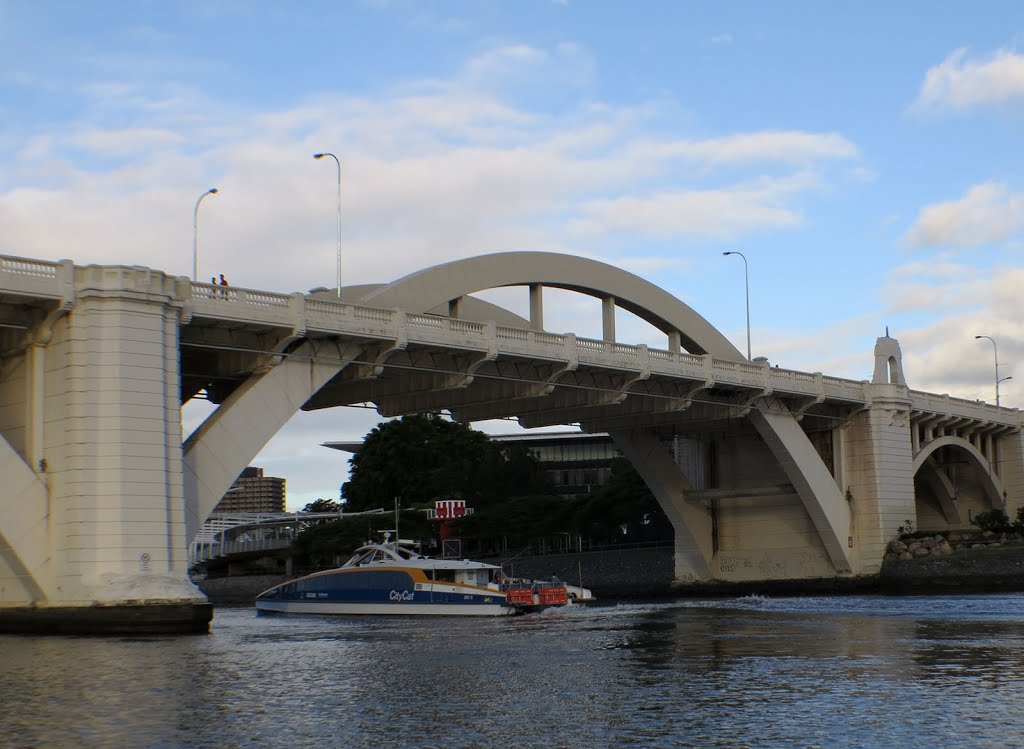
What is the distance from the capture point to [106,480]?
3509cm

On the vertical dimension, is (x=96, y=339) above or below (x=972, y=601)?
above

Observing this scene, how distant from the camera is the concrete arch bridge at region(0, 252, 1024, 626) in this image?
3528 cm

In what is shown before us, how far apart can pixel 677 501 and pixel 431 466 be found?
153 ft

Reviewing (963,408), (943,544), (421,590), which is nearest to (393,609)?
(421,590)

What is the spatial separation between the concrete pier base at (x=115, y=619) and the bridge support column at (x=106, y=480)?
0.04 metres

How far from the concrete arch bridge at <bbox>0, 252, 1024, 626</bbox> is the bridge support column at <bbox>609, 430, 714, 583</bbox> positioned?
0.13 metres

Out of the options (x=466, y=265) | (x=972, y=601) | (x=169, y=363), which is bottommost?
(x=972, y=601)

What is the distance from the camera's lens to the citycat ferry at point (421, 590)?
1978 inches

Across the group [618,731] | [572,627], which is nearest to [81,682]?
[618,731]

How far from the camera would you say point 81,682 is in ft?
80.9

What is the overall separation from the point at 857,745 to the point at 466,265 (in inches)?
1408

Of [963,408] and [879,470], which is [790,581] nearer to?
[879,470]

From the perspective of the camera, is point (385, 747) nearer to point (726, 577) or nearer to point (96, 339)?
point (96, 339)

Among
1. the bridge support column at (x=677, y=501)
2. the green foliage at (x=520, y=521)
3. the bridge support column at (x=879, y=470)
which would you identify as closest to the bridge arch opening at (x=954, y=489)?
the bridge support column at (x=879, y=470)
